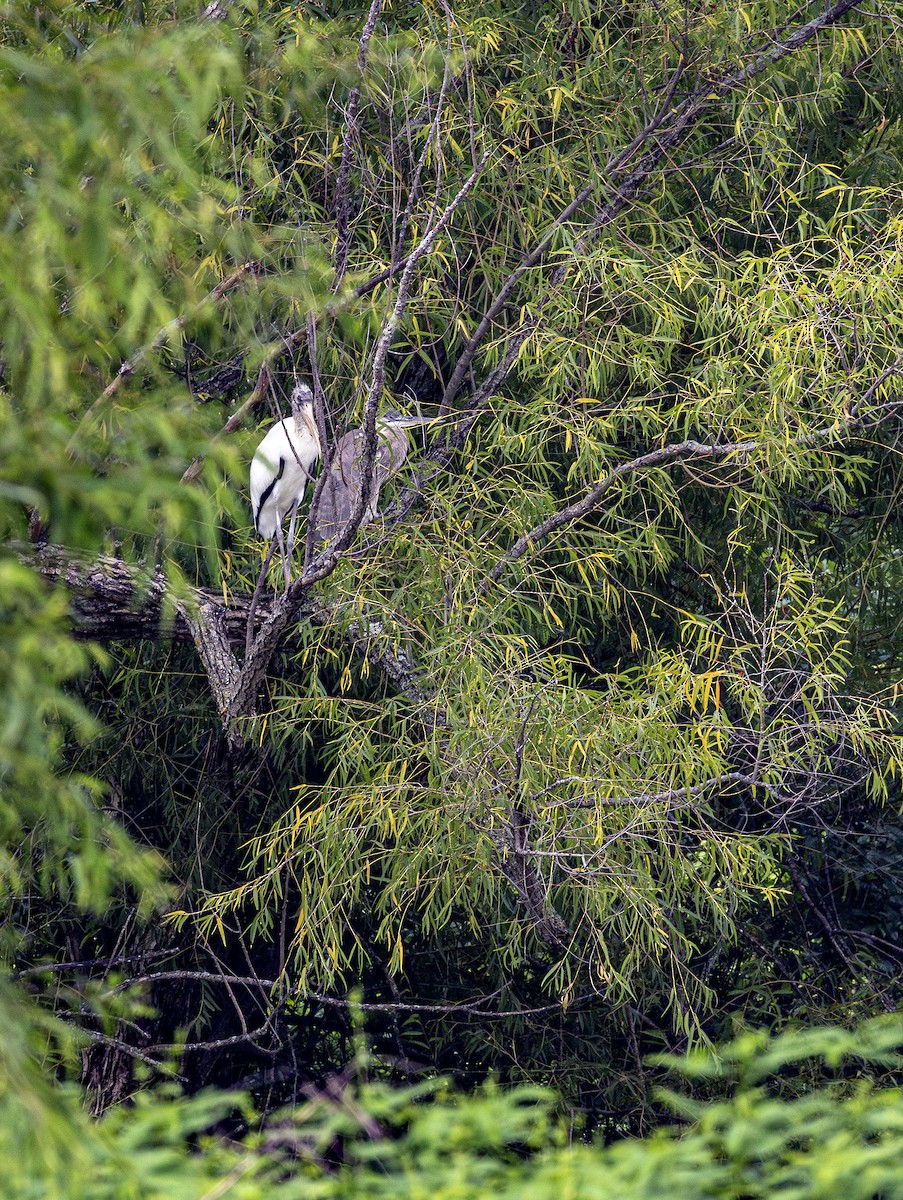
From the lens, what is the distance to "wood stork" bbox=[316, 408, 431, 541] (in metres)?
3.03

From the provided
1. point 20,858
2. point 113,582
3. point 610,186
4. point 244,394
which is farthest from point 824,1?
point 20,858

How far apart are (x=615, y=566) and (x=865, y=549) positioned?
862mm

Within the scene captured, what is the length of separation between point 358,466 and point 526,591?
62cm

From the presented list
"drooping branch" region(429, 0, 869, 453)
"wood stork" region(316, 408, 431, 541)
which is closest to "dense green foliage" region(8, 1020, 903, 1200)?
"wood stork" region(316, 408, 431, 541)

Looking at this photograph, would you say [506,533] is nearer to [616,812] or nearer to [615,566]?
[615,566]

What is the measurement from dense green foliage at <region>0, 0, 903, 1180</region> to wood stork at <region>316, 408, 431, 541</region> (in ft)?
0.33

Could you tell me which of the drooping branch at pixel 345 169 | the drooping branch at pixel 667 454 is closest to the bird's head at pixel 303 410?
the drooping branch at pixel 667 454

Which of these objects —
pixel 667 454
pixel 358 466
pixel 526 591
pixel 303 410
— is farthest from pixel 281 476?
pixel 667 454

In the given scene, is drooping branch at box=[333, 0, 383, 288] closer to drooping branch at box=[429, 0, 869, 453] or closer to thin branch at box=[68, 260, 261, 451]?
thin branch at box=[68, 260, 261, 451]

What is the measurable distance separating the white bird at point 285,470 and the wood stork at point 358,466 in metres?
0.08

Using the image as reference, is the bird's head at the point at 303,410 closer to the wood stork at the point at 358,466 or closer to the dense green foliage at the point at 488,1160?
the wood stork at the point at 358,466

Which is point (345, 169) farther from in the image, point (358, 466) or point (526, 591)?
point (526, 591)

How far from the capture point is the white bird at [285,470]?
3.22m

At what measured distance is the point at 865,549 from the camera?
3.88m
